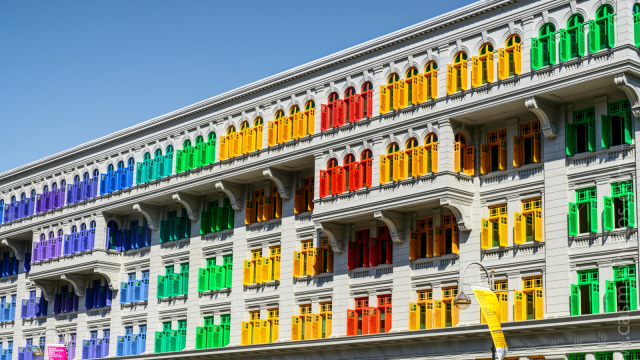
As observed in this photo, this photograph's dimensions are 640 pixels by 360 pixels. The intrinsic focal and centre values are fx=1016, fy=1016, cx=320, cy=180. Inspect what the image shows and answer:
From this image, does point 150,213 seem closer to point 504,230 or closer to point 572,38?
point 504,230

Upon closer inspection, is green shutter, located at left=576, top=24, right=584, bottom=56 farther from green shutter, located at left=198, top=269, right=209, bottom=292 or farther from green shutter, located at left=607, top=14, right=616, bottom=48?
green shutter, located at left=198, top=269, right=209, bottom=292

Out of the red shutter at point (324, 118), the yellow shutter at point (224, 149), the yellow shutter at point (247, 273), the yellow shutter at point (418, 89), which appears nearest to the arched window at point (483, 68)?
the yellow shutter at point (418, 89)

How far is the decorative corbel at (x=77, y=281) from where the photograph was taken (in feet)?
191

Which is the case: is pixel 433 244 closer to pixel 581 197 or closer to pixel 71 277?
pixel 581 197

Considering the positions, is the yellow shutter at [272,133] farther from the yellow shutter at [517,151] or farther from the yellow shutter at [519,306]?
the yellow shutter at [519,306]

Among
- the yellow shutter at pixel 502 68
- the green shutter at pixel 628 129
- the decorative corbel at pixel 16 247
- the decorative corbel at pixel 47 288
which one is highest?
the yellow shutter at pixel 502 68

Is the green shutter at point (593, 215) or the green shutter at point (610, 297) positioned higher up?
the green shutter at point (593, 215)

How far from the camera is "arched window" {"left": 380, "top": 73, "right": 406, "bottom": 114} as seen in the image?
42.3m

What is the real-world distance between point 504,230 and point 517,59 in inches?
253

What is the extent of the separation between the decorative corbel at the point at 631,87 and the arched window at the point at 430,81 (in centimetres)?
846

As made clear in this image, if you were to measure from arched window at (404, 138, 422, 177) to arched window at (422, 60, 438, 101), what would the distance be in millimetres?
1905

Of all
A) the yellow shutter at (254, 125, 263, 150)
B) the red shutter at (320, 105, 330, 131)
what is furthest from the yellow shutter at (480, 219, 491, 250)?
the yellow shutter at (254, 125, 263, 150)

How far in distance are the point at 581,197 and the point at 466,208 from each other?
4898 mm

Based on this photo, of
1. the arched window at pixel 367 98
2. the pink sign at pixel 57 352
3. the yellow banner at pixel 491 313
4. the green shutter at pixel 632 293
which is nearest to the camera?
the yellow banner at pixel 491 313
